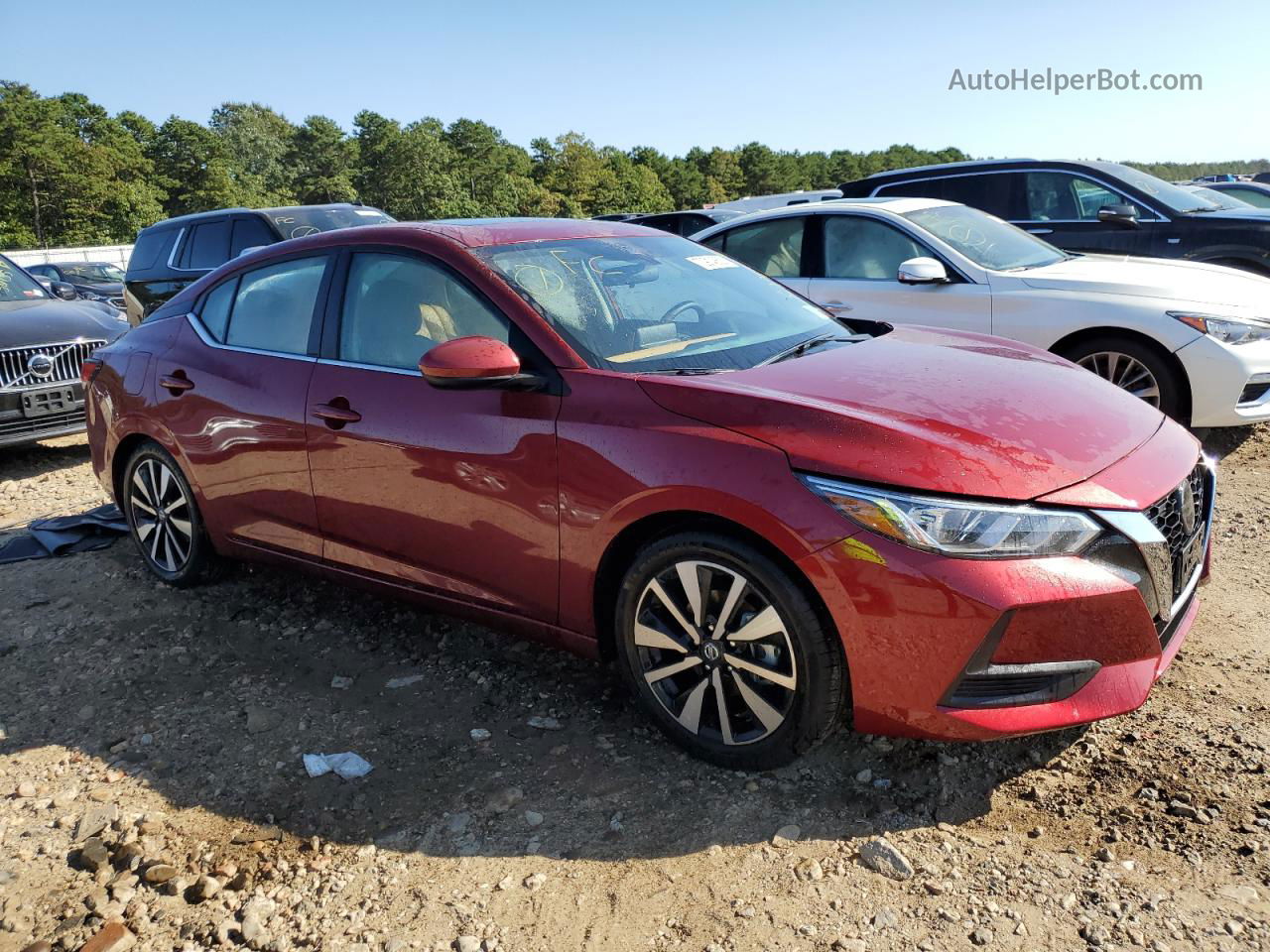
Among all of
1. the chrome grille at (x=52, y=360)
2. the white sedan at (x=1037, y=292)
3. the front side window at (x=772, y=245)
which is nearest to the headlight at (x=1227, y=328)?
the white sedan at (x=1037, y=292)

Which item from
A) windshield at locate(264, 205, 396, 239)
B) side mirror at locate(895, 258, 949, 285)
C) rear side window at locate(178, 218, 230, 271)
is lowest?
side mirror at locate(895, 258, 949, 285)

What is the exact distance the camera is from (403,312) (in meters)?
3.60

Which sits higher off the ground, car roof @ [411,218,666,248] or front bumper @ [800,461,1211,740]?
car roof @ [411,218,666,248]

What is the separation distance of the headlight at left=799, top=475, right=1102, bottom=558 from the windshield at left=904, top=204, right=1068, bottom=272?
4.49m

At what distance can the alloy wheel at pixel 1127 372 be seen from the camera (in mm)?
5789

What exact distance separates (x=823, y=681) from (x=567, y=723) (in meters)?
1.04

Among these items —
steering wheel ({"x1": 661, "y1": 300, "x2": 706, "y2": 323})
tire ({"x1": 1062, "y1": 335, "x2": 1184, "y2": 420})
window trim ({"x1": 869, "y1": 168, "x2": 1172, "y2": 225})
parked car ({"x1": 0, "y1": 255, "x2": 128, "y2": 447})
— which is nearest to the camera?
steering wheel ({"x1": 661, "y1": 300, "x2": 706, "y2": 323})

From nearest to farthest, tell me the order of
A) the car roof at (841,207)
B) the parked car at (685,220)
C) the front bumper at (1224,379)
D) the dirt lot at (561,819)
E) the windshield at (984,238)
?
the dirt lot at (561,819) → the front bumper at (1224,379) → the windshield at (984,238) → the car roof at (841,207) → the parked car at (685,220)

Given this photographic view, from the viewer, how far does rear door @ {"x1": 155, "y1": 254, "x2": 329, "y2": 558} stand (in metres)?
3.85

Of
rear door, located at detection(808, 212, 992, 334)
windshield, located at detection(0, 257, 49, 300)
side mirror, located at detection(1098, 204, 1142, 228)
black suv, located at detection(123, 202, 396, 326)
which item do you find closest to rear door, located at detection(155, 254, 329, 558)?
rear door, located at detection(808, 212, 992, 334)

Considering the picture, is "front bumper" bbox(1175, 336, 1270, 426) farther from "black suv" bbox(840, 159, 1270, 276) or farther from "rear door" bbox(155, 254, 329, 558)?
"rear door" bbox(155, 254, 329, 558)

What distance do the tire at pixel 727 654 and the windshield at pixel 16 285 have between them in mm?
7660

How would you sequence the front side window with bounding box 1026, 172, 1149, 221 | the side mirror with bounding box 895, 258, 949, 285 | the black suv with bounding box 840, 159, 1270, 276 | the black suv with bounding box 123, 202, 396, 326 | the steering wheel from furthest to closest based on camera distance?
the black suv with bounding box 123, 202, 396, 326 → the front side window with bounding box 1026, 172, 1149, 221 → the black suv with bounding box 840, 159, 1270, 276 → the side mirror with bounding box 895, 258, 949, 285 → the steering wheel

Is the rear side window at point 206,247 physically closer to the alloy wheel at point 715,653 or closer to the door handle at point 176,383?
the door handle at point 176,383
